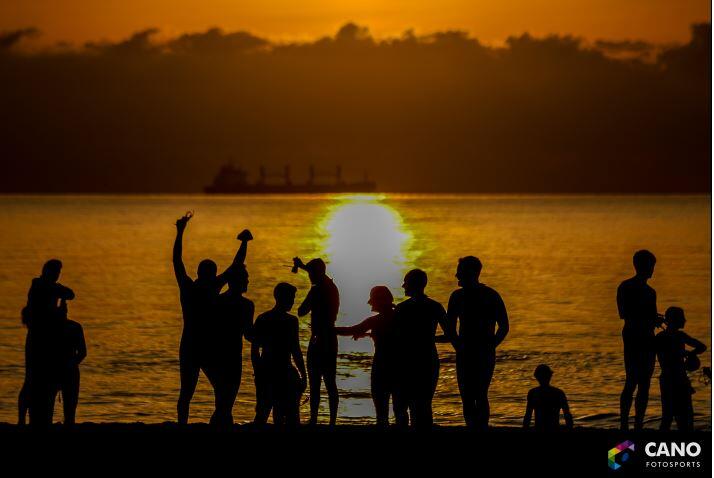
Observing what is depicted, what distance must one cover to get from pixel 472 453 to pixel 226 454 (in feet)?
Result: 6.64

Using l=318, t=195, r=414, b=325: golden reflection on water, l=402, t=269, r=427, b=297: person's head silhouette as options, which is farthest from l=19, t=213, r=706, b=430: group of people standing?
l=318, t=195, r=414, b=325: golden reflection on water

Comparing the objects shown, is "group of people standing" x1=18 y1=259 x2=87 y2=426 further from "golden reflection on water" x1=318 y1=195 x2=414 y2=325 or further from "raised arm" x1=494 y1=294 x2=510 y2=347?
"golden reflection on water" x1=318 y1=195 x2=414 y2=325

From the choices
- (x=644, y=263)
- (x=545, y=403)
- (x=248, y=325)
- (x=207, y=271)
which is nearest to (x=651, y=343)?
(x=644, y=263)

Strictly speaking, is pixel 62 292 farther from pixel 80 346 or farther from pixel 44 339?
pixel 80 346

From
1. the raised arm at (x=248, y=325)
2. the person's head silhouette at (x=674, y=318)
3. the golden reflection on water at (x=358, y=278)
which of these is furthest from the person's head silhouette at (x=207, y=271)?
the golden reflection on water at (x=358, y=278)

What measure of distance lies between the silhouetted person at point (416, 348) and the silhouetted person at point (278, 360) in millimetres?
895

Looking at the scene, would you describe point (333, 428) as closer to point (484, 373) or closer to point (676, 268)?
point (484, 373)

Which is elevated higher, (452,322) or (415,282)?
(415,282)

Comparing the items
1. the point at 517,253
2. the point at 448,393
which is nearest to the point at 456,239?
the point at 517,253

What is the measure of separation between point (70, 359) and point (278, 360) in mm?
1959

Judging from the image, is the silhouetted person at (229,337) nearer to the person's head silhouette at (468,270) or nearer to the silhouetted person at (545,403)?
the person's head silhouette at (468,270)

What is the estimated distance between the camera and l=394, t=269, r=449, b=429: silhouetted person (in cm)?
1012

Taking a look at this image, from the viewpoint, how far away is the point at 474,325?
408 inches

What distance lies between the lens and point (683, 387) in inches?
440
